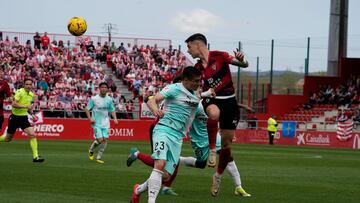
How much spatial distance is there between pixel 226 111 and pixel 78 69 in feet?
127

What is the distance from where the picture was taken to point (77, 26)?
3209 centimetres

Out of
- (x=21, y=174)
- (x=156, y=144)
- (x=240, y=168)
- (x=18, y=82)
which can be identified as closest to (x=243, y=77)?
(x=18, y=82)

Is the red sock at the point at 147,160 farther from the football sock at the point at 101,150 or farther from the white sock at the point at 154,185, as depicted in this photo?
the football sock at the point at 101,150

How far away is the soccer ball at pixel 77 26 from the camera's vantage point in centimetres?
3194

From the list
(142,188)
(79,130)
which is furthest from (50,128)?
(142,188)

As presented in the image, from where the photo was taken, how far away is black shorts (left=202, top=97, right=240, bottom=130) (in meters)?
13.3

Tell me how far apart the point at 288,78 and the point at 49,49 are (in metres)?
26.6

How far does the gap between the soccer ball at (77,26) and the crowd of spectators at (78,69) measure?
45.9ft

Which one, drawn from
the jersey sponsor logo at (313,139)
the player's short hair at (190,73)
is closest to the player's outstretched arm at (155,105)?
the player's short hair at (190,73)

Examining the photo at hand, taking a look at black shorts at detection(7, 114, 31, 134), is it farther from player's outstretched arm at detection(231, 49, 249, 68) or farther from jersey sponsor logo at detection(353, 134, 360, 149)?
jersey sponsor logo at detection(353, 134, 360, 149)

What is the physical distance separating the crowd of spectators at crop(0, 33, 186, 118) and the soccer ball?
13982 mm

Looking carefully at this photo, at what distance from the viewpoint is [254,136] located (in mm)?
51750

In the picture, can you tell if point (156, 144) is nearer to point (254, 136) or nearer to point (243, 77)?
point (254, 136)

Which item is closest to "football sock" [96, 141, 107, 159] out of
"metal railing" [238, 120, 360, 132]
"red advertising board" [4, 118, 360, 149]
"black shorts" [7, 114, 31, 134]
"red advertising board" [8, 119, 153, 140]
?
"black shorts" [7, 114, 31, 134]
